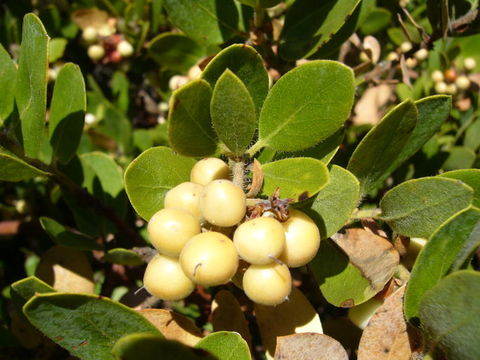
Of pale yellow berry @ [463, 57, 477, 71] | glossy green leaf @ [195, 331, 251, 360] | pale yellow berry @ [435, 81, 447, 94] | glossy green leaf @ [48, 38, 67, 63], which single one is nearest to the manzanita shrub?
glossy green leaf @ [195, 331, 251, 360]

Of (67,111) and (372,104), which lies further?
(372,104)

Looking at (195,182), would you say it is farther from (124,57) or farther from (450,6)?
(124,57)

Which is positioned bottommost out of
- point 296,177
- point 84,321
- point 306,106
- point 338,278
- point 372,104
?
point 372,104

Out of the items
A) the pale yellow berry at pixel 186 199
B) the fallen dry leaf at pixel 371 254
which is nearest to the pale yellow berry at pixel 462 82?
the fallen dry leaf at pixel 371 254

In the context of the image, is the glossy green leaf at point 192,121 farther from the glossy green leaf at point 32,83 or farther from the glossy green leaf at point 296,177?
the glossy green leaf at point 32,83

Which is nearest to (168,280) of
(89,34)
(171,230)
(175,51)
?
(171,230)

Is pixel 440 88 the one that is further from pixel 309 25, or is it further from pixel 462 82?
pixel 309 25

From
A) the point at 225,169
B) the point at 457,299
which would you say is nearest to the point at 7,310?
the point at 225,169

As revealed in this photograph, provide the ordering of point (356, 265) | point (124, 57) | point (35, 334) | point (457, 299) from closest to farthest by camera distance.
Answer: point (457, 299)
point (356, 265)
point (35, 334)
point (124, 57)
